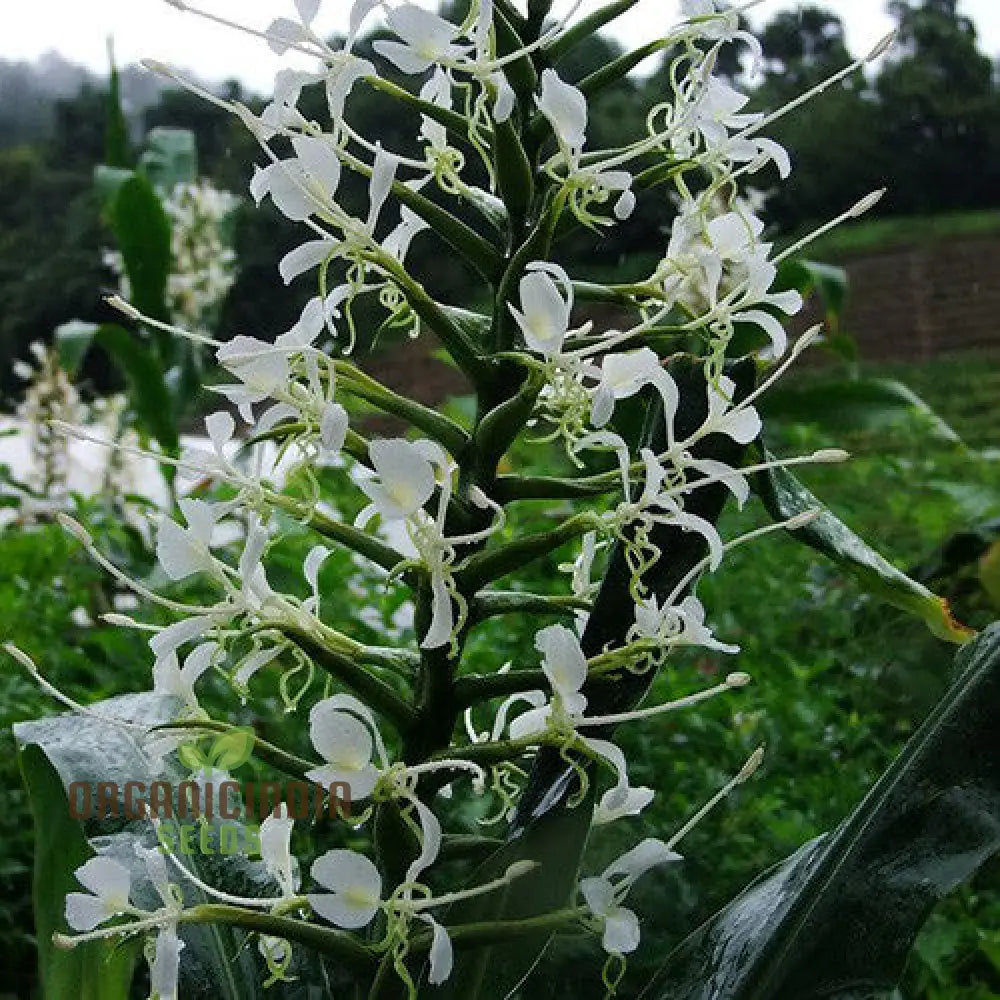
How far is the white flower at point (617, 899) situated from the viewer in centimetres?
42

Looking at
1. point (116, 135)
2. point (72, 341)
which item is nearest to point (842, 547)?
point (72, 341)

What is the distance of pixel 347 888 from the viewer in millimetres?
396

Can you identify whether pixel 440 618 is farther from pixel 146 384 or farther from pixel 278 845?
pixel 146 384

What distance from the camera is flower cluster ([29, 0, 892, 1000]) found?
40 cm

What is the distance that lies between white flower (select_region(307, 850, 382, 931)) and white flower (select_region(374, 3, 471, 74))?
0.22 meters

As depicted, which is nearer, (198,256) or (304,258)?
(304,258)

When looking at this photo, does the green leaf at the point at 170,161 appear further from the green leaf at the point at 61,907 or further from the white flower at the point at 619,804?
the white flower at the point at 619,804

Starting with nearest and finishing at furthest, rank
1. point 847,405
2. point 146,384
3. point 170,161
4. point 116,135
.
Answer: point 847,405 → point 146,384 → point 116,135 → point 170,161

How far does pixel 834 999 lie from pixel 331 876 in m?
0.16

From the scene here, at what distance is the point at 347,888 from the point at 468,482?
128 mm

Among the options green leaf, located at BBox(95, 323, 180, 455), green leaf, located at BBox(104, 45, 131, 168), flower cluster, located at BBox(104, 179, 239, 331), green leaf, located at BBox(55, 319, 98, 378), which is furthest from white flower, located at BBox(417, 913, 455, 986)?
flower cluster, located at BBox(104, 179, 239, 331)

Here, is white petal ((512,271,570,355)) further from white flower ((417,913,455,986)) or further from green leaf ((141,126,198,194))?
green leaf ((141,126,198,194))

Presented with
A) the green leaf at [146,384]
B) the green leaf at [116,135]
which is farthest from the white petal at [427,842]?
the green leaf at [116,135]

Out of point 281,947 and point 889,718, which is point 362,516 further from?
point 889,718
